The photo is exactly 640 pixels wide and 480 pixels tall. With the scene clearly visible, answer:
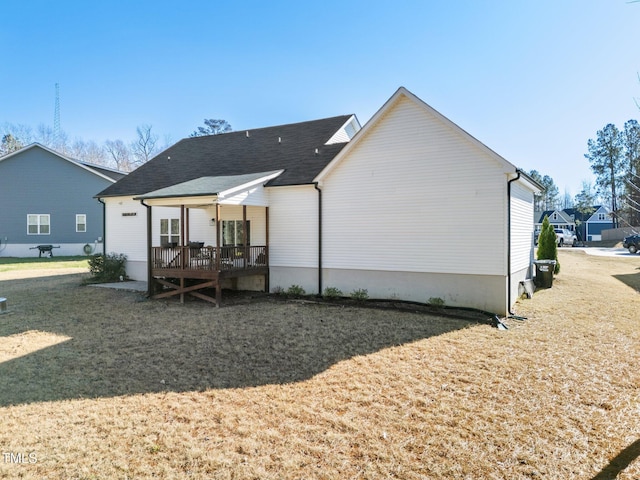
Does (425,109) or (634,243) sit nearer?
(425,109)

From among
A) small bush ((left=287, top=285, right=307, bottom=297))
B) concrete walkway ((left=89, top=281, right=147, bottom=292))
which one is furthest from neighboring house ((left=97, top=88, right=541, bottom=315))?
concrete walkway ((left=89, top=281, right=147, bottom=292))

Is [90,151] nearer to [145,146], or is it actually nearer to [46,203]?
[145,146]

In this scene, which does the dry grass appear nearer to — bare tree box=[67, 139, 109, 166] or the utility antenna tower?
bare tree box=[67, 139, 109, 166]

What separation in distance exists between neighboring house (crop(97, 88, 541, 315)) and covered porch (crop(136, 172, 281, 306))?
0.14ft

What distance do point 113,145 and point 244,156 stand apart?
5318cm

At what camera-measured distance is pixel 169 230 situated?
15773mm

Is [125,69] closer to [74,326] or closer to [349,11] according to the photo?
[349,11]

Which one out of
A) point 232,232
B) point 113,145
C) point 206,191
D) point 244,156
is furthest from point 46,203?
point 113,145

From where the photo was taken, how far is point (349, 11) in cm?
→ 1522

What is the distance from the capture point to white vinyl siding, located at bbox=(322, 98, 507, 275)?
10367 millimetres

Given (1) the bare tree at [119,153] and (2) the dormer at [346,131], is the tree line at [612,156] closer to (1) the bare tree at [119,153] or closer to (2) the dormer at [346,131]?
(2) the dormer at [346,131]

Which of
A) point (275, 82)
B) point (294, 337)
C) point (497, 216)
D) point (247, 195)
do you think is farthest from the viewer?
point (275, 82)

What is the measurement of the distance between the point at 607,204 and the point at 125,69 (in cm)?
6799

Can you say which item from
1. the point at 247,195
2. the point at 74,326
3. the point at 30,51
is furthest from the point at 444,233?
the point at 30,51
